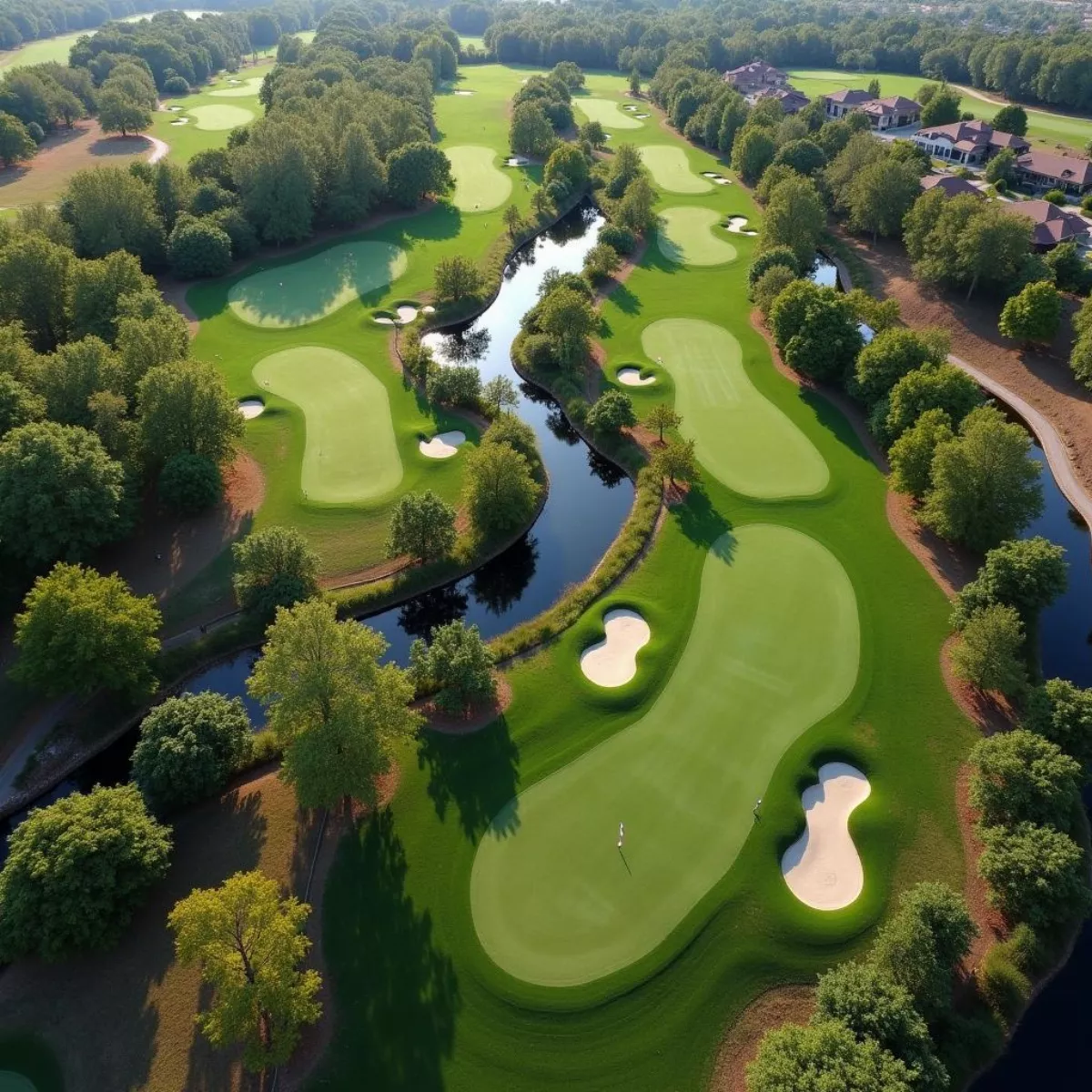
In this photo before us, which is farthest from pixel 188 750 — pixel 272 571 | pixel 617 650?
pixel 617 650

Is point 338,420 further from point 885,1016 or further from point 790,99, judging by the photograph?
point 790,99

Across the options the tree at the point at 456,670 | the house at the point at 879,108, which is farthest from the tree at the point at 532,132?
the tree at the point at 456,670

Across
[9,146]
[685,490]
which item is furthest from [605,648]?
[9,146]

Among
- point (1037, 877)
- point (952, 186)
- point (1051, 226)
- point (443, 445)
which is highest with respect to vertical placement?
point (952, 186)

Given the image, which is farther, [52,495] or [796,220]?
[796,220]

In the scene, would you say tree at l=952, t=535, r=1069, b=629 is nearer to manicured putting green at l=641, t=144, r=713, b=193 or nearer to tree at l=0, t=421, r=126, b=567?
tree at l=0, t=421, r=126, b=567

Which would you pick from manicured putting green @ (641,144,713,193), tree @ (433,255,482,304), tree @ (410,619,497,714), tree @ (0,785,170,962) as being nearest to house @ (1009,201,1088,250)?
manicured putting green @ (641,144,713,193)

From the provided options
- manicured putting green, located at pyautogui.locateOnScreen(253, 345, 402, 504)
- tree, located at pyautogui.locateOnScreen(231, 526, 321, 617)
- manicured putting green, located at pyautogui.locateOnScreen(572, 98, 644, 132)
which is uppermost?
tree, located at pyautogui.locateOnScreen(231, 526, 321, 617)
